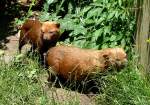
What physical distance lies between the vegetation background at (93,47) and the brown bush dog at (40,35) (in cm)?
33

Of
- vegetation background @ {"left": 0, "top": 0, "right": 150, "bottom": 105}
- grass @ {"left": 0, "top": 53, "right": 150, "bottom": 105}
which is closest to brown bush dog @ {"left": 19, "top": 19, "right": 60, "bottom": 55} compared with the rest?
vegetation background @ {"left": 0, "top": 0, "right": 150, "bottom": 105}

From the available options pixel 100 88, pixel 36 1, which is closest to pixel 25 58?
pixel 100 88

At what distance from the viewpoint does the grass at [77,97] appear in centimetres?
588

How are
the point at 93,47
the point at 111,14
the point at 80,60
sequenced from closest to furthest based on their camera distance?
the point at 80,60 < the point at 111,14 < the point at 93,47

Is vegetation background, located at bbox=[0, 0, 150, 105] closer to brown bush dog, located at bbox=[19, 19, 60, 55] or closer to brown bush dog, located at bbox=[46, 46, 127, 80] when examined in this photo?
brown bush dog, located at bbox=[46, 46, 127, 80]

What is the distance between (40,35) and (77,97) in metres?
1.80

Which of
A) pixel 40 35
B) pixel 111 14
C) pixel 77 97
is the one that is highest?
pixel 111 14

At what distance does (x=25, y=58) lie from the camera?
23.3 ft

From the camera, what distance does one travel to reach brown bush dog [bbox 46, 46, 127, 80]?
643 cm

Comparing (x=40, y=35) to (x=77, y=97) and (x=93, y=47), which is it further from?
(x=77, y=97)

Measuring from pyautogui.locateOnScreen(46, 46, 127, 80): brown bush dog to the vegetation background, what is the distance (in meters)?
0.16

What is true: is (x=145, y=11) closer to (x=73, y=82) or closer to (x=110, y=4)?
(x=110, y=4)

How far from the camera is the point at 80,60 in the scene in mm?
6582

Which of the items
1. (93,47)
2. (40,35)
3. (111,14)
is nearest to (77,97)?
(93,47)
